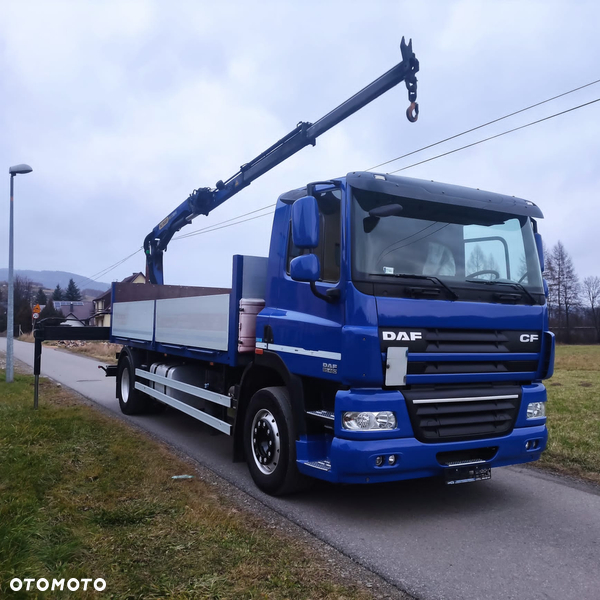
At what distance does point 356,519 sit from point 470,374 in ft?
4.91

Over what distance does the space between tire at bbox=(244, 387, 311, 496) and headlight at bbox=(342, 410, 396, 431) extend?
0.73m

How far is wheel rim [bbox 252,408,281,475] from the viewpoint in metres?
5.06

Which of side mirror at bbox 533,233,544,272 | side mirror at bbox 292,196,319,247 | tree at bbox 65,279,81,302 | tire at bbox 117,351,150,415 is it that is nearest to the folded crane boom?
side mirror at bbox 533,233,544,272

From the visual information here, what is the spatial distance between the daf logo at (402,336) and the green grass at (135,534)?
1.61 metres

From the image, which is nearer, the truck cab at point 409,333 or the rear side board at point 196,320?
the truck cab at point 409,333

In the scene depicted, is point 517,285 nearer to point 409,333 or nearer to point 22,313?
point 409,333

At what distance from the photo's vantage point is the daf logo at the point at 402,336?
13.9 feet

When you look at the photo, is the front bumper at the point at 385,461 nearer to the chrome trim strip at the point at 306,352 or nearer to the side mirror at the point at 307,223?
the chrome trim strip at the point at 306,352

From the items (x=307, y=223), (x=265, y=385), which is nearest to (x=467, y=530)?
(x=265, y=385)

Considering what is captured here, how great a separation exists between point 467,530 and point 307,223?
2.69 m

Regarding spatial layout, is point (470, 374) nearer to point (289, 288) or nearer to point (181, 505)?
point (289, 288)

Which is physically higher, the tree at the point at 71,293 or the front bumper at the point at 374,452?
the tree at the point at 71,293

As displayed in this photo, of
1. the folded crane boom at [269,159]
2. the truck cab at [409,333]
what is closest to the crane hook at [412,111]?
the folded crane boom at [269,159]

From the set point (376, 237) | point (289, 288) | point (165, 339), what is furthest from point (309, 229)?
point (165, 339)
